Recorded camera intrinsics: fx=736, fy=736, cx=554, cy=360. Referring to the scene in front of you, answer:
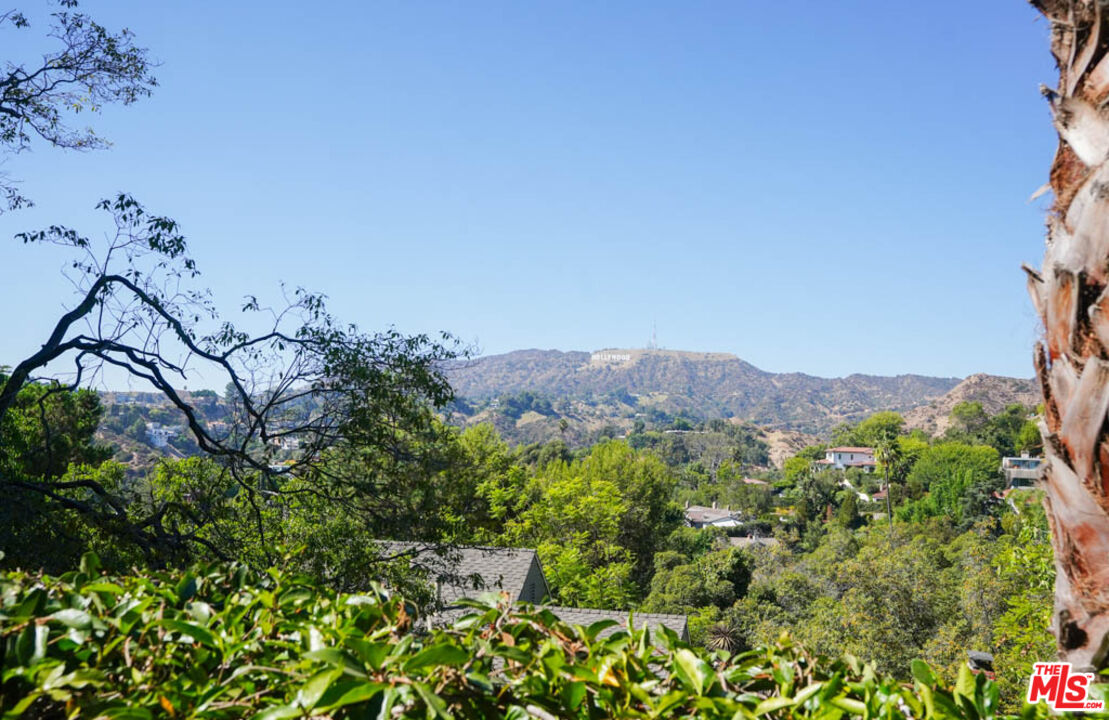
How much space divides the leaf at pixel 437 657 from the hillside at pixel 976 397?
14231cm

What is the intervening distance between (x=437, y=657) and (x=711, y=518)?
67.1 m

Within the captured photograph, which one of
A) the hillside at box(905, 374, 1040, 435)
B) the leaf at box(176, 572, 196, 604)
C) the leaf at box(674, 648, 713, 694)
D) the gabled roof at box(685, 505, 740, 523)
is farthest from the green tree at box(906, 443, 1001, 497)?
the hillside at box(905, 374, 1040, 435)

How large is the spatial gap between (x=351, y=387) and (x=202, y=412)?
7.05 ft

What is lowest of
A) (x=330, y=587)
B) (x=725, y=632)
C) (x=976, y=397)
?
(x=725, y=632)

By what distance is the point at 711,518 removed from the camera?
214 feet

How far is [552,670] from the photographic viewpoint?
116cm

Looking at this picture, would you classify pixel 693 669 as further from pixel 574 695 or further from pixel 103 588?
pixel 103 588

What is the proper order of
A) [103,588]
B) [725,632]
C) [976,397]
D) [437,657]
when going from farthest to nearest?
[976,397]
[725,632]
[103,588]
[437,657]

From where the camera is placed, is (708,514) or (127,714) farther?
(708,514)

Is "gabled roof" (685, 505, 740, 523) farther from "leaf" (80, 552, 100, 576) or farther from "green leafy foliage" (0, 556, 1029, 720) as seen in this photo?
"green leafy foliage" (0, 556, 1029, 720)

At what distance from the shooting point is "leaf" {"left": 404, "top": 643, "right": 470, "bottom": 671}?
3.34ft

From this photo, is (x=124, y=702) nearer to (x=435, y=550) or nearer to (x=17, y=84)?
(x=435, y=550)

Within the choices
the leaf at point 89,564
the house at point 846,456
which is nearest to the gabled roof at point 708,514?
the house at point 846,456

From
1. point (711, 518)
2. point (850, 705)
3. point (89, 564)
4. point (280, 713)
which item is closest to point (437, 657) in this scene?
point (280, 713)
